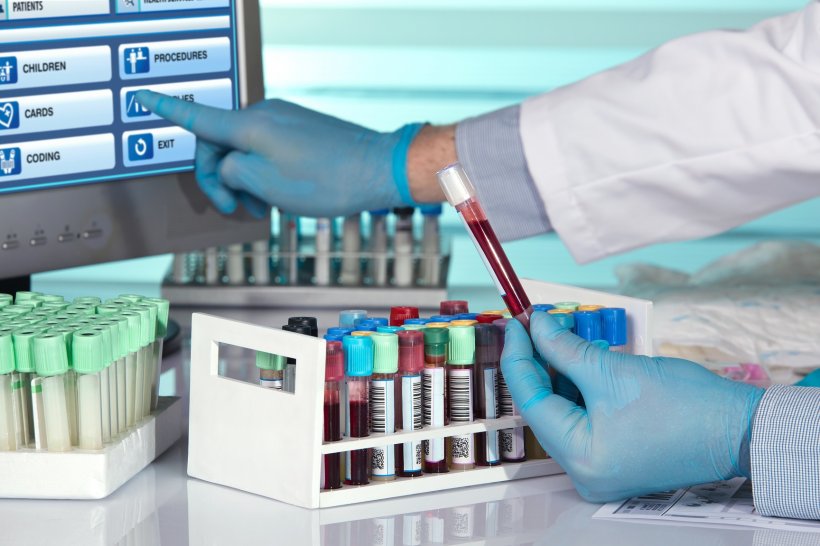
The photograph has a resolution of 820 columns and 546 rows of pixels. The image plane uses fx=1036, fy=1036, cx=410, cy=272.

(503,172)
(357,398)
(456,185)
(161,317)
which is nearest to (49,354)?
(161,317)

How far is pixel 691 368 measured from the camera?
92 cm

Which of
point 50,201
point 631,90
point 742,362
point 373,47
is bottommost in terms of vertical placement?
point 742,362

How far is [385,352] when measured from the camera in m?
0.90

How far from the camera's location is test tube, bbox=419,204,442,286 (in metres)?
1.67

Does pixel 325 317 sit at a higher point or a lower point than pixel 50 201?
lower

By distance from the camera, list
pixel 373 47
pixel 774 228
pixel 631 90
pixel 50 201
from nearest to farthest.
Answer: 1. pixel 50 201
2. pixel 631 90
3. pixel 774 228
4. pixel 373 47

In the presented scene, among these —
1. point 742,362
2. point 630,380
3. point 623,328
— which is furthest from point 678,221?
point 630,380

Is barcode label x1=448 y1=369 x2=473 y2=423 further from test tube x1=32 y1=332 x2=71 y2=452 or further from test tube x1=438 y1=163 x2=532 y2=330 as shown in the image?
test tube x1=32 y1=332 x2=71 y2=452

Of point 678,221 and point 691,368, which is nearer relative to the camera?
point 691,368

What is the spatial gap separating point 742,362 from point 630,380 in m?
0.49

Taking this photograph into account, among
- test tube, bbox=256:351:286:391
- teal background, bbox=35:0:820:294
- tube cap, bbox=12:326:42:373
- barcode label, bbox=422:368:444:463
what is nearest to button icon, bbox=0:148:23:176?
tube cap, bbox=12:326:42:373

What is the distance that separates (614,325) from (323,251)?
0.76m

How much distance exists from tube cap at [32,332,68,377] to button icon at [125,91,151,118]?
1.65ft

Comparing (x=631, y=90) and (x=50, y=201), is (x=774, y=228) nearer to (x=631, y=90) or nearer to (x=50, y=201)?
(x=631, y=90)
